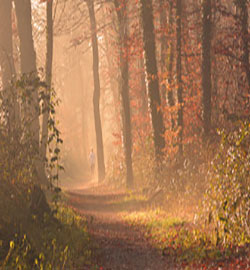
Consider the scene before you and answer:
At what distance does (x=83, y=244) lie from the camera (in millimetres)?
8789

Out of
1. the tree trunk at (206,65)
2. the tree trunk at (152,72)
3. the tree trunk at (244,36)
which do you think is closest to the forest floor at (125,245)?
the tree trunk at (152,72)

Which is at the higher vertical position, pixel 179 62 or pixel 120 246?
pixel 179 62

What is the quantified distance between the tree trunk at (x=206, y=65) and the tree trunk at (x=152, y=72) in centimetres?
212

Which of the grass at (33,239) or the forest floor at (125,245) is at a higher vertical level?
the grass at (33,239)

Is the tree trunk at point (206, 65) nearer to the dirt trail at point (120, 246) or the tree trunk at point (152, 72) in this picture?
the tree trunk at point (152, 72)

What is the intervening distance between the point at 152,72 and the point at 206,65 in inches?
122

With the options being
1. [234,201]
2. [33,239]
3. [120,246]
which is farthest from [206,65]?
[33,239]

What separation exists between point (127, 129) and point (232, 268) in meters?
14.2

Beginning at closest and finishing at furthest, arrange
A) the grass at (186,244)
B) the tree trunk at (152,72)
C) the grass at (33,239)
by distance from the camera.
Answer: the grass at (33,239) < the grass at (186,244) < the tree trunk at (152,72)

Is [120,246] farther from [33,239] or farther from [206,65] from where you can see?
[206,65]

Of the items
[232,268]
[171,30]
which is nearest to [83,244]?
[232,268]

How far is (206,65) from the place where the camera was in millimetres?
14242

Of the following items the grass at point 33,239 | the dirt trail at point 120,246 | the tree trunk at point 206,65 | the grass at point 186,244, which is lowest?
the dirt trail at point 120,246

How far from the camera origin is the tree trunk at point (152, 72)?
16531 millimetres
